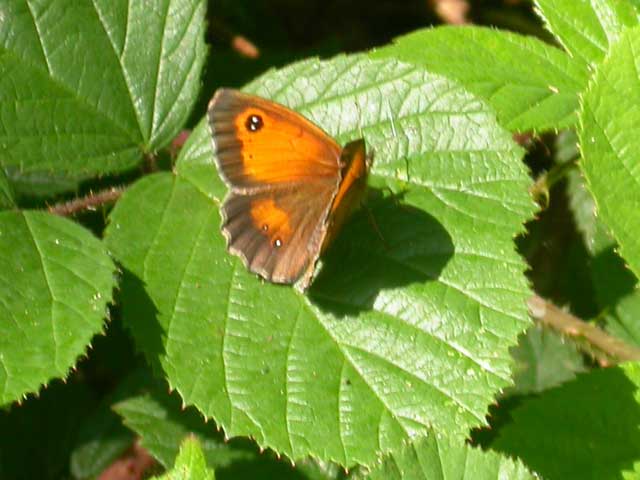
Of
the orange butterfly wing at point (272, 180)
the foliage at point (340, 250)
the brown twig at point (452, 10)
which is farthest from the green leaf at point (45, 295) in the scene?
the brown twig at point (452, 10)

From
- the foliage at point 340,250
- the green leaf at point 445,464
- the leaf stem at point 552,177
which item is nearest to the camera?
the green leaf at point 445,464

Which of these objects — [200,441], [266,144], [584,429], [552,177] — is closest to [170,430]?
[200,441]

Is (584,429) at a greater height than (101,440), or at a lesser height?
greater

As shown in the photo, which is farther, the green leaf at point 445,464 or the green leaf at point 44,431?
the green leaf at point 44,431

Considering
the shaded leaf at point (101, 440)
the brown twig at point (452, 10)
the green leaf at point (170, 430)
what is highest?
the brown twig at point (452, 10)

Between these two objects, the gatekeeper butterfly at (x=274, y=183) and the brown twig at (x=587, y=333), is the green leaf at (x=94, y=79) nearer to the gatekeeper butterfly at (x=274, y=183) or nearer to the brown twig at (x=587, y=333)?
the gatekeeper butterfly at (x=274, y=183)

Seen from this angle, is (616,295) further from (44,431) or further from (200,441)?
(44,431)
